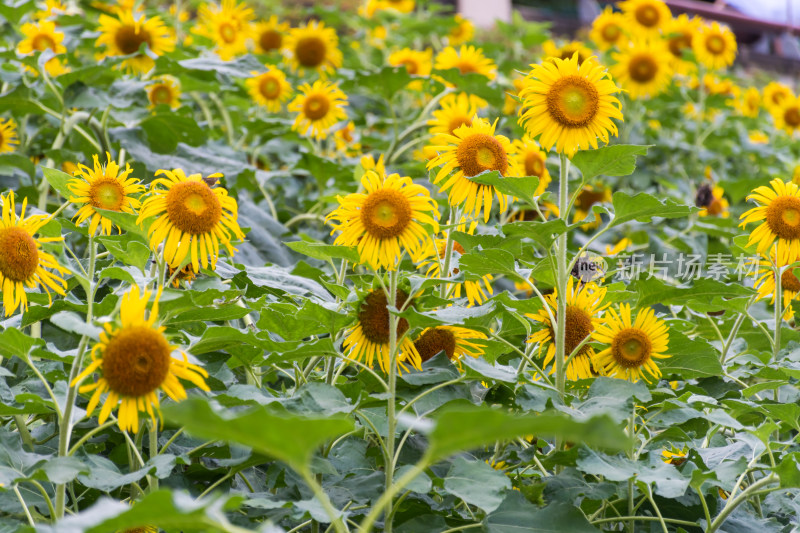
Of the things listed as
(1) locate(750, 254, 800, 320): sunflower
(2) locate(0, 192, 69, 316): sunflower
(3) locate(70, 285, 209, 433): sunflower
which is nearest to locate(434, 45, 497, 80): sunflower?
(1) locate(750, 254, 800, 320): sunflower

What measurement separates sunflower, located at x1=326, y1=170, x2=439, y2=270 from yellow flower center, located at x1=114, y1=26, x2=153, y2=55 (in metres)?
2.02

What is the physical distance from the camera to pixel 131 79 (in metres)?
3.28

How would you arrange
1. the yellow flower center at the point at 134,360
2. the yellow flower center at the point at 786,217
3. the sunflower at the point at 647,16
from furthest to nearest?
the sunflower at the point at 647,16
the yellow flower center at the point at 786,217
the yellow flower center at the point at 134,360

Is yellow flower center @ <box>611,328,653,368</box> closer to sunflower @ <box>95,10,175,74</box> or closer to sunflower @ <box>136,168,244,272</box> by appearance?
sunflower @ <box>136,168,244,272</box>

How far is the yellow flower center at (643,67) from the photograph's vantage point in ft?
14.6

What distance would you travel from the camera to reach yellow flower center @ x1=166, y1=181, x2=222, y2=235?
1685mm

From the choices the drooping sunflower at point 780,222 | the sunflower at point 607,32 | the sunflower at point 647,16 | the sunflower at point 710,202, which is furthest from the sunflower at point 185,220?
the sunflower at point 607,32

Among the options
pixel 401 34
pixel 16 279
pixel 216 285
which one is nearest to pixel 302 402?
pixel 216 285

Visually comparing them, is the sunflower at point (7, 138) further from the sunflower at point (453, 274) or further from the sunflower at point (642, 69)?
the sunflower at point (642, 69)

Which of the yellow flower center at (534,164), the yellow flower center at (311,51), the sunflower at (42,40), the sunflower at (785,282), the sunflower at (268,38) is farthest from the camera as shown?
the sunflower at (268,38)

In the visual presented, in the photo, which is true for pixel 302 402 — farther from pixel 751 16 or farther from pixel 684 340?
pixel 751 16

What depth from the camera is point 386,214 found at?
172cm

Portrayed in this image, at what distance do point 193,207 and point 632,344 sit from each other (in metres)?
0.98

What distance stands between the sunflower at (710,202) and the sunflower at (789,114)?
129cm
